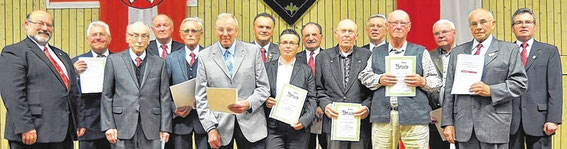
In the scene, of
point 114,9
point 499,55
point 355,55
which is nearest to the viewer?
point 499,55

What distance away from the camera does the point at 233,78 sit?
4863mm

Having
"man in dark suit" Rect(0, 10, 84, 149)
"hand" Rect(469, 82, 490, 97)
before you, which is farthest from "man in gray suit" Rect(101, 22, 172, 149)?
"hand" Rect(469, 82, 490, 97)

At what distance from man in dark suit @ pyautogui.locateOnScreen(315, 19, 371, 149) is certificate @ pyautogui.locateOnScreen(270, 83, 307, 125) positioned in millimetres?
264

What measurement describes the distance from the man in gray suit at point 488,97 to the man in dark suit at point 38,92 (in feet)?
9.23

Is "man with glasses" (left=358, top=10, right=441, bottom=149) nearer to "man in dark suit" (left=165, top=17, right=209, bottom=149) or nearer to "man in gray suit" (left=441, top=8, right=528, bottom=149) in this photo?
"man in gray suit" (left=441, top=8, right=528, bottom=149)

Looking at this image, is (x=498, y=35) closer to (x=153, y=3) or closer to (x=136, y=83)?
(x=153, y=3)

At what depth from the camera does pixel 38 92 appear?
4594 mm

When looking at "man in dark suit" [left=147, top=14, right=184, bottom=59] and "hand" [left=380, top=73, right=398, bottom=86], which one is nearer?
"hand" [left=380, top=73, right=398, bottom=86]

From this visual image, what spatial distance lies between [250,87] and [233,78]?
144 mm

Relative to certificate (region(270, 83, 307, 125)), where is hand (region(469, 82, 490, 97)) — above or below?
above

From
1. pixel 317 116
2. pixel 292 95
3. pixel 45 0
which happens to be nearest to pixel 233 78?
pixel 292 95

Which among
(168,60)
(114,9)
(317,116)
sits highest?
(114,9)

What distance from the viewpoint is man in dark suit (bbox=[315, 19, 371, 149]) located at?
505 cm

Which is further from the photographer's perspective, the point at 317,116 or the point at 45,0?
the point at 45,0
